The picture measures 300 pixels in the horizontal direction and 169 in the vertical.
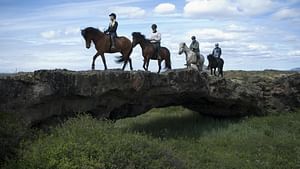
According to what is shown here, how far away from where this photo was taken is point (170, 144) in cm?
1457

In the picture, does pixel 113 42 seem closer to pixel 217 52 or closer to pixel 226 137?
pixel 226 137

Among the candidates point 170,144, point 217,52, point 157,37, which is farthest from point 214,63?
point 170,144

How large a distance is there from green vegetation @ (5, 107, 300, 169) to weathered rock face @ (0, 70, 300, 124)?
927mm

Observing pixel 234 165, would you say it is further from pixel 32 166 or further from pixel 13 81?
pixel 13 81

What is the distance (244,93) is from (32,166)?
13.0m

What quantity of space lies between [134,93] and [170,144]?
8.41ft

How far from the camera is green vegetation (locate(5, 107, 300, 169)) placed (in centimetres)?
921

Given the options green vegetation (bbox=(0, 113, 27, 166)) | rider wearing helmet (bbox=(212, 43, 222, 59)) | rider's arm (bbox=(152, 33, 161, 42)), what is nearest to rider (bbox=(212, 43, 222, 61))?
rider wearing helmet (bbox=(212, 43, 222, 59))

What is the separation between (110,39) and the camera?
17.1 meters

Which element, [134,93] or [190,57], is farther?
[190,57]

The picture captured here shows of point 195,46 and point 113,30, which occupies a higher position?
point 113,30

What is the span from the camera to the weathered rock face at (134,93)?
42.5 feet

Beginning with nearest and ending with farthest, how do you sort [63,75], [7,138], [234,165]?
[7,138], [234,165], [63,75]

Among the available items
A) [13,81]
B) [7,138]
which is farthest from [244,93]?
[7,138]
